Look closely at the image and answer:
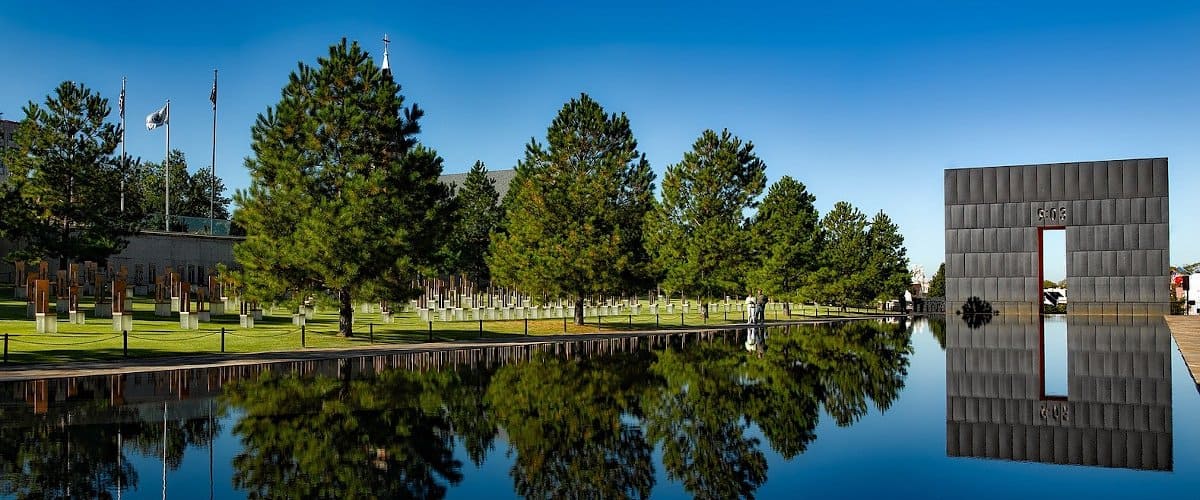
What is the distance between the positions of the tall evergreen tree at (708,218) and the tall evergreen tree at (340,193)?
26.4 meters

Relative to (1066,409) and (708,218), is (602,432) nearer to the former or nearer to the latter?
(1066,409)

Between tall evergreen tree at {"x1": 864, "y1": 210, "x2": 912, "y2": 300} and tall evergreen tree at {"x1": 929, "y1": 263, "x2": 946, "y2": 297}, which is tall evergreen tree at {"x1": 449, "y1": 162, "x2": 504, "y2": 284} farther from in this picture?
tall evergreen tree at {"x1": 929, "y1": 263, "x2": 946, "y2": 297}

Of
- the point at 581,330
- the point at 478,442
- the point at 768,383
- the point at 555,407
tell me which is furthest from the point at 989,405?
the point at 581,330

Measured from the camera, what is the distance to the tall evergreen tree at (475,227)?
84375 millimetres

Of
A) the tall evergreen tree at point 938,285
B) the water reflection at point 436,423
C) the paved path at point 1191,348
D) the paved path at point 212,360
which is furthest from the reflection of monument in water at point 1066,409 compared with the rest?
the tall evergreen tree at point 938,285

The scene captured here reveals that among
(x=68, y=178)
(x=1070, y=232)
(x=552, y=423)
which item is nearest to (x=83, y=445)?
(x=552, y=423)

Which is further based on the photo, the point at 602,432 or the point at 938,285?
the point at 938,285

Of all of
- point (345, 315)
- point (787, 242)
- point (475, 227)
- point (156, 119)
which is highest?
point (156, 119)

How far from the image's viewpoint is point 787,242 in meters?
68.2

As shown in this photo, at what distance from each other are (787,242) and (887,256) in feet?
81.8

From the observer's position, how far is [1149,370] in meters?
26.1

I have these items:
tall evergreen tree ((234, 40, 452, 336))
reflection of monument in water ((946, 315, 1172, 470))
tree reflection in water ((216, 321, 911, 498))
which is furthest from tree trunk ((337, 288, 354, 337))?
reflection of monument in water ((946, 315, 1172, 470))

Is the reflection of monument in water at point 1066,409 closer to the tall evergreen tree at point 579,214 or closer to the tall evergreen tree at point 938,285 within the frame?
the tall evergreen tree at point 579,214

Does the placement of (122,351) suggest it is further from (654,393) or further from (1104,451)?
(1104,451)
